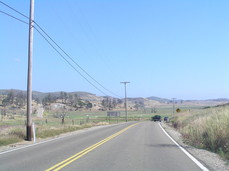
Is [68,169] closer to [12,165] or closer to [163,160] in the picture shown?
[12,165]

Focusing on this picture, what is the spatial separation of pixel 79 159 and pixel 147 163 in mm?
2585

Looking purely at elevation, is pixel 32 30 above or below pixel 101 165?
above

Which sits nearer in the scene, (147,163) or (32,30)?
(147,163)

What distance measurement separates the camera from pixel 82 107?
161750 millimetres

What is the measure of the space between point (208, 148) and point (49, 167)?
876 centimetres

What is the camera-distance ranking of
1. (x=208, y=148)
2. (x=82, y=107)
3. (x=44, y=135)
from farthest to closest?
1. (x=82, y=107)
2. (x=44, y=135)
3. (x=208, y=148)

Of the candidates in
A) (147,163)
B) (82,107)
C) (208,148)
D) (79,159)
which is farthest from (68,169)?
(82,107)

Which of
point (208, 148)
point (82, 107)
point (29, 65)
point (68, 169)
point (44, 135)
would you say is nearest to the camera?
point (68, 169)

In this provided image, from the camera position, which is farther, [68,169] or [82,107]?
[82,107]

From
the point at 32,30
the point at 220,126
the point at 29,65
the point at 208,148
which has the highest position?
the point at 32,30

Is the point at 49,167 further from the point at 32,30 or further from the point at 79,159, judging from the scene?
the point at 32,30

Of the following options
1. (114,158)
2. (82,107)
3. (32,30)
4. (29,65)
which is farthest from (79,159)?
(82,107)

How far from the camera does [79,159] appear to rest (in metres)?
11.5

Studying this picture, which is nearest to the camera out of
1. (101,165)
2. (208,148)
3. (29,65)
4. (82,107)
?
(101,165)
